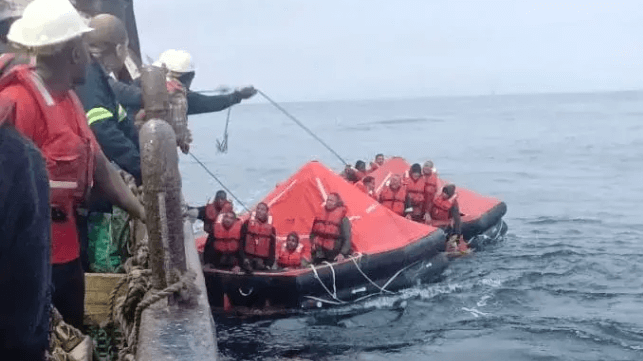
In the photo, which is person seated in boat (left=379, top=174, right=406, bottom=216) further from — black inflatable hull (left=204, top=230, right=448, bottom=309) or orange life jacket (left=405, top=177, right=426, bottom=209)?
black inflatable hull (left=204, top=230, right=448, bottom=309)

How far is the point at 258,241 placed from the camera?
41.2ft

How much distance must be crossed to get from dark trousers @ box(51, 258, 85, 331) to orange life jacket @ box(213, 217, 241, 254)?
357 inches

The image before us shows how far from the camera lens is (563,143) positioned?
6612cm

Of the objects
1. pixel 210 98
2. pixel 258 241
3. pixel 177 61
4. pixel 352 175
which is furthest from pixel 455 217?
pixel 177 61

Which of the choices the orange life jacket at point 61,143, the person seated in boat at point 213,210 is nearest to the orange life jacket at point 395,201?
the person seated in boat at point 213,210

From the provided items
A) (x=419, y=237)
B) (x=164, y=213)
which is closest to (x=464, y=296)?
(x=419, y=237)

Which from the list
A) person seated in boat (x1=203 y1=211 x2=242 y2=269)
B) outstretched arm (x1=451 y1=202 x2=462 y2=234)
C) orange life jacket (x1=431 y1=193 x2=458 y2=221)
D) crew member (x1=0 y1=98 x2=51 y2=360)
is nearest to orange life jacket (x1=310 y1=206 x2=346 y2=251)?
person seated in boat (x1=203 y1=211 x2=242 y2=269)

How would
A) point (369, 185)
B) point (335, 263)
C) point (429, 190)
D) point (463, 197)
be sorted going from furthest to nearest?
1. point (463, 197)
2. point (429, 190)
3. point (369, 185)
4. point (335, 263)

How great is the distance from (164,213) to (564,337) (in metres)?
11.9

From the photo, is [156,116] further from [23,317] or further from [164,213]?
[23,317]

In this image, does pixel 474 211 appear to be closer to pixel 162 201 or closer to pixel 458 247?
pixel 458 247

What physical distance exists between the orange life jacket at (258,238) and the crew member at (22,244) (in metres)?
10.5

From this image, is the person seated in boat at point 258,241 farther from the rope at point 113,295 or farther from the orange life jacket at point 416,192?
the rope at point 113,295

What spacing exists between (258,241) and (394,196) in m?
4.88
